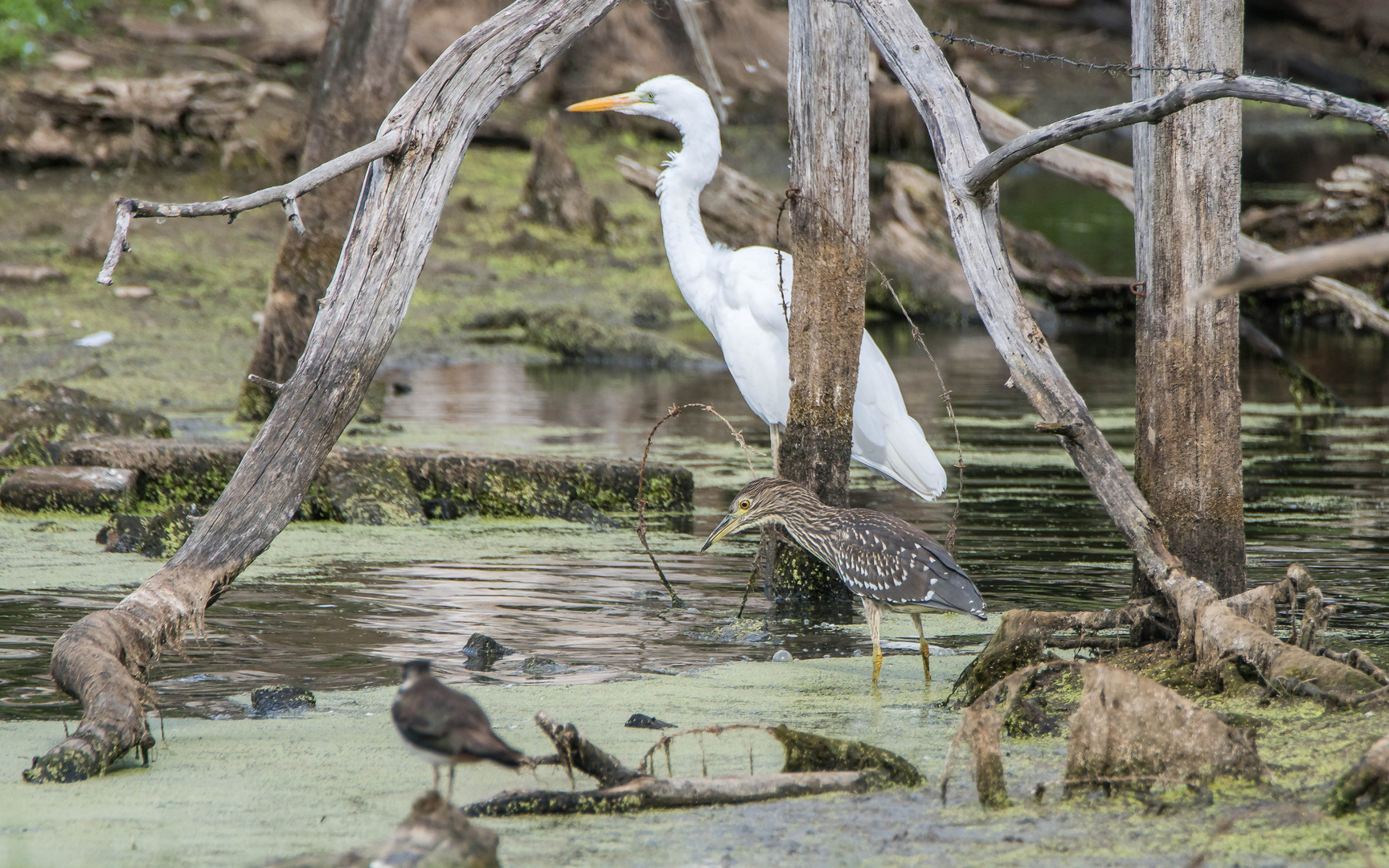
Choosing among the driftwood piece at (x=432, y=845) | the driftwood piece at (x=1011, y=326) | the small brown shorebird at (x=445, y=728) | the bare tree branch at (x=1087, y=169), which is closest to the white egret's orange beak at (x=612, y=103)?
the bare tree branch at (x=1087, y=169)

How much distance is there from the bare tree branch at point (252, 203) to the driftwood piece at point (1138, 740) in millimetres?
2067

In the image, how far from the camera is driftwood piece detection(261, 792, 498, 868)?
265 cm

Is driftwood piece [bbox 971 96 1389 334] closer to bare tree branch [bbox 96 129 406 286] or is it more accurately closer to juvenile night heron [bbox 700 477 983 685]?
juvenile night heron [bbox 700 477 983 685]

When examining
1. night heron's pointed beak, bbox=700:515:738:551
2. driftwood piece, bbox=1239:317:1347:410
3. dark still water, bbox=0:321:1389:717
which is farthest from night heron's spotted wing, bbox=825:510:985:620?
driftwood piece, bbox=1239:317:1347:410

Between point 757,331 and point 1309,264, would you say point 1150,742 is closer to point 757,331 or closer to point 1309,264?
point 1309,264

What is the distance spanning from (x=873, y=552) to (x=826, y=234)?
4.32 feet

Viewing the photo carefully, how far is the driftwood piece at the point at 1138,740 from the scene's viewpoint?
331 cm

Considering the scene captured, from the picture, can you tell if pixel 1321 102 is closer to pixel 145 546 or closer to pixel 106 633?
pixel 106 633

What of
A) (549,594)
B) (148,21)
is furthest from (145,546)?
(148,21)

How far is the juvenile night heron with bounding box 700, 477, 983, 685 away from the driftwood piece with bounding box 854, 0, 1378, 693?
513 mm

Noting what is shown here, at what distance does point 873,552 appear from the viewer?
15.1 feet

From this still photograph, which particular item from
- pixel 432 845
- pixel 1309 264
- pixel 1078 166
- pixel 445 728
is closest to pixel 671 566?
pixel 1078 166

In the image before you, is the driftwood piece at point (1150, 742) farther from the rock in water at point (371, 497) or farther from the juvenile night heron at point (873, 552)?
the rock in water at point (371, 497)

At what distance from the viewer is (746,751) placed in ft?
12.5
